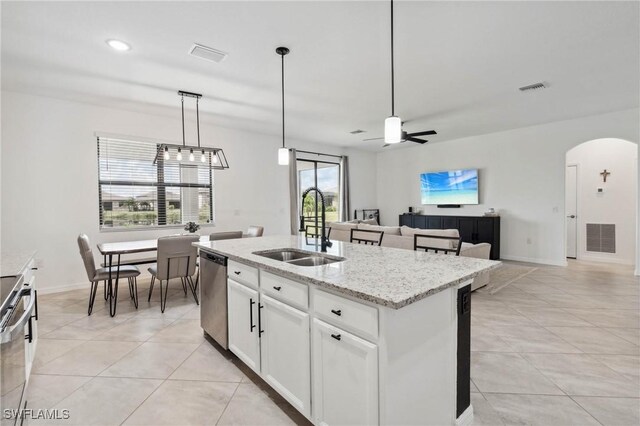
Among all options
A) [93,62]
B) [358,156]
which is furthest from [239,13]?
[358,156]

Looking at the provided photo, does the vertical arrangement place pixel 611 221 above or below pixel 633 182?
below

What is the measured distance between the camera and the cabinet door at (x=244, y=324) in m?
2.07

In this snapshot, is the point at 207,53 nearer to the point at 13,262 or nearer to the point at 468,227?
the point at 13,262

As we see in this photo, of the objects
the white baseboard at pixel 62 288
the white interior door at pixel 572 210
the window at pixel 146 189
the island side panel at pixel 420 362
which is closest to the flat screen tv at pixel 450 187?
the white interior door at pixel 572 210

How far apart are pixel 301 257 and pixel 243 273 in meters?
0.50

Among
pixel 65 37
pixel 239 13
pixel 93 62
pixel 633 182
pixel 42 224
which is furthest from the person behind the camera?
pixel 633 182

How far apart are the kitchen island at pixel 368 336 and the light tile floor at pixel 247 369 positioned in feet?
1.13

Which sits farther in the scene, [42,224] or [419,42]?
[42,224]

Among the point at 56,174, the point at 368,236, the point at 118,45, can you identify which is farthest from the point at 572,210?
the point at 56,174

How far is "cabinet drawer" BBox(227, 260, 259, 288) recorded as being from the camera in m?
2.07

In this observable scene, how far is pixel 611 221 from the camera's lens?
6.00 meters

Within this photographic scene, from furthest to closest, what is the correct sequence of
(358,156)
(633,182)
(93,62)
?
1. (358,156)
2. (633,182)
3. (93,62)

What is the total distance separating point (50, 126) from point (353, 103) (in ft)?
14.1

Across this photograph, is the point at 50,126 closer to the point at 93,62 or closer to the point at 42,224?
the point at 42,224
